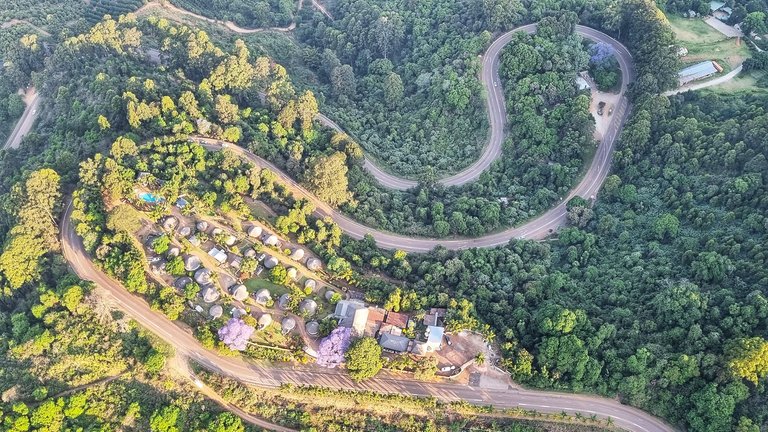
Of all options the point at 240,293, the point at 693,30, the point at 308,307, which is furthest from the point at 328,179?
the point at 693,30

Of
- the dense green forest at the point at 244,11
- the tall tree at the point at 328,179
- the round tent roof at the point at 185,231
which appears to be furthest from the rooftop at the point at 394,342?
the dense green forest at the point at 244,11

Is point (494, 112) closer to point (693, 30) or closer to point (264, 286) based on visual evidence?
point (693, 30)

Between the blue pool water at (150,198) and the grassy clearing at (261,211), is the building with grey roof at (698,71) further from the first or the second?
the blue pool water at (150,198)

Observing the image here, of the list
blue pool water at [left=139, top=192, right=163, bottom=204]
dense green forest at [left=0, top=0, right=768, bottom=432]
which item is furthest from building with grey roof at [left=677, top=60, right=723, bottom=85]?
blue pool water at [left=139, top=192, right=163, bottom=204]

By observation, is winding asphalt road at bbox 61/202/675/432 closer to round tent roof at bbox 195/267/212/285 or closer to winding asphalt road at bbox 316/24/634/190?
round tent roof at bbox 195/267/212/285

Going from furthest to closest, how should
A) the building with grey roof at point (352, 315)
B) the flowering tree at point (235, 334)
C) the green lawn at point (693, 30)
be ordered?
the green lawn at point (693, 30) < the building with grey roof at point (352, 315) < the flowering tree at point (235, 334)

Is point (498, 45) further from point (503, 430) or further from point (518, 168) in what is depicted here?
point (503, 430)
